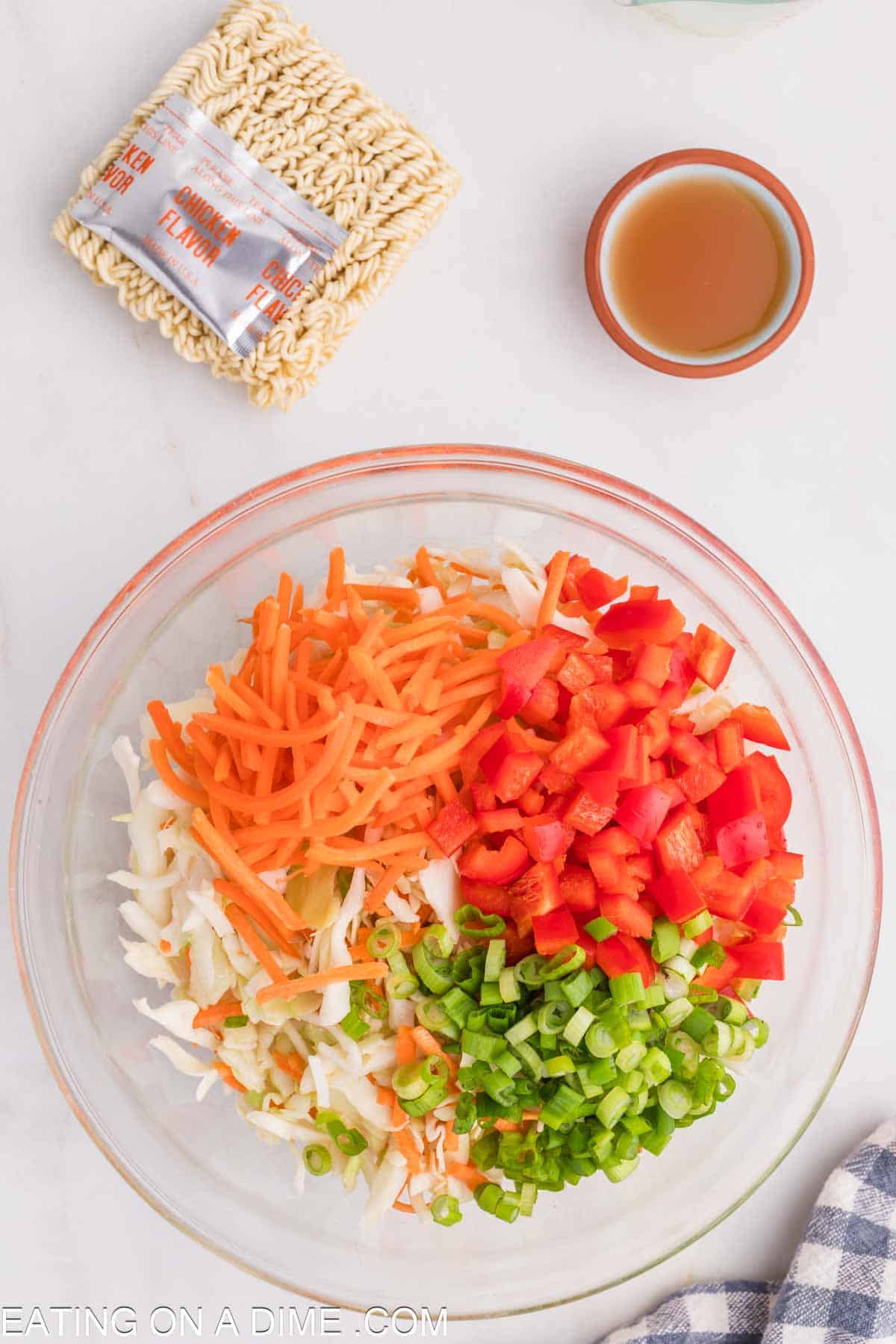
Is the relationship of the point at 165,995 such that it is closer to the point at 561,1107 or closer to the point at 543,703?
the point at 561,1107

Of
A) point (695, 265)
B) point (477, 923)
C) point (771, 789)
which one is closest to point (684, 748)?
point (771, 789)

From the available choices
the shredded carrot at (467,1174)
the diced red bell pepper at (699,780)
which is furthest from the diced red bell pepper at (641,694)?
the shredded carrot at (467,1174)

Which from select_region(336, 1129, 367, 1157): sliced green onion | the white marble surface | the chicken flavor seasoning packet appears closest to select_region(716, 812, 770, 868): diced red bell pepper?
the white marble surface

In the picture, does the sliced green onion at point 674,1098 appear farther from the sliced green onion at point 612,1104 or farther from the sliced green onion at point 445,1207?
the sliced green onion at point 445,1207

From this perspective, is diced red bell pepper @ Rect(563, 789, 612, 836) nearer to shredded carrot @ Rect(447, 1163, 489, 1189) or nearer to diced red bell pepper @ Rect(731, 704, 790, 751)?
diced red bell pepper @ Rect(731, 704, 790, 751)

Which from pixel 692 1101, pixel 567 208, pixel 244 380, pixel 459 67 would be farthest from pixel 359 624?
pixel 459 67

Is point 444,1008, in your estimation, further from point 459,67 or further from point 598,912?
point 459,67
